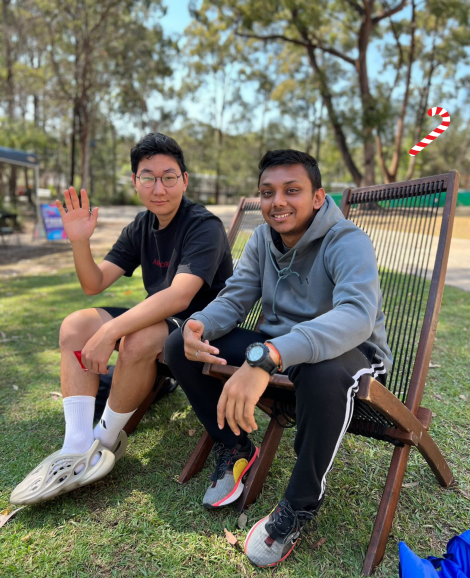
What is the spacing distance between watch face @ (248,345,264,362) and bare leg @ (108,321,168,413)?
2.16 feet

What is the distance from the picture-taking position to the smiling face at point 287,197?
1.79 m

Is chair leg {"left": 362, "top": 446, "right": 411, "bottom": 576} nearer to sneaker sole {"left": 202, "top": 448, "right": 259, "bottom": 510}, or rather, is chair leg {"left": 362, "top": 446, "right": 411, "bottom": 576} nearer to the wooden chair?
the wooden chair

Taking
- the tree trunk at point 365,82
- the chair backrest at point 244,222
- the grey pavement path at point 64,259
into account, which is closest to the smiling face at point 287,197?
the chair backrest at point 244,222

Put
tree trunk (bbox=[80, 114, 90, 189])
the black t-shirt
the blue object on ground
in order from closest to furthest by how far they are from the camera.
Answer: the blue object on ground, the black t-shirt, tree trunk (bbox=[80, 114, 90, 189])

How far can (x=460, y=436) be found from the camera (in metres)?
2.38

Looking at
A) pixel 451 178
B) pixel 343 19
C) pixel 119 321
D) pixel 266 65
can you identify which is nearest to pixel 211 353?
pixel 119 321

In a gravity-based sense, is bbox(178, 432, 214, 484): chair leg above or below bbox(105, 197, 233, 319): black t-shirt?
below

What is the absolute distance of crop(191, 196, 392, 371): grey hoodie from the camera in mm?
1455

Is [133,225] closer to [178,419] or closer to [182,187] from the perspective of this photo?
[182,187]

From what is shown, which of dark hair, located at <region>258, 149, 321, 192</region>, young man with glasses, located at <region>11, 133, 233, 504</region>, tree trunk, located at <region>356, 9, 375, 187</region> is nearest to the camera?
dark hair, located at <region>258, 149, 321, 192</region>

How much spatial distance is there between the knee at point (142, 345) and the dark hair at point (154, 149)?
2.82 ft

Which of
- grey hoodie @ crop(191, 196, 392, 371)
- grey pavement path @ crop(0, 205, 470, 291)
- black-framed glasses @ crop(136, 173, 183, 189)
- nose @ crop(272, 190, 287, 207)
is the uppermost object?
black-framed glasses @ crop(136, 173, 183, 189)

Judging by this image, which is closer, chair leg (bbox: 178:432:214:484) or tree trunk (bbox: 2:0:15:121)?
chair leg (bbox: 178:432:214:484)

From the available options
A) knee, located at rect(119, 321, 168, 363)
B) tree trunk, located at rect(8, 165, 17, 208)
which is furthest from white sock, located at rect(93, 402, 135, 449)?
tree trunk, located at rect(8, 165, 17, 208)
